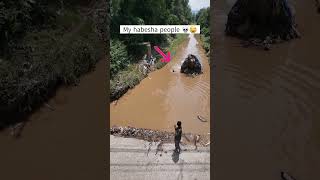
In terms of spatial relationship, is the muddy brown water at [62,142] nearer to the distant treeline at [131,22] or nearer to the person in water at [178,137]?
the person in water at [178,137]

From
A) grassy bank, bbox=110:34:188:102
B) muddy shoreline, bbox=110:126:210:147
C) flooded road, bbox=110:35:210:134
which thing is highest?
grassy bank, bbox=110:34:188:102

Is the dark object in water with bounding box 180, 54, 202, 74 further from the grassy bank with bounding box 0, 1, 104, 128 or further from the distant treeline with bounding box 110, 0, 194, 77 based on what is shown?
the grassy bank with bounding box 0, 1, 104, 128

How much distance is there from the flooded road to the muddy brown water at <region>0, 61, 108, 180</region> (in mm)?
1141

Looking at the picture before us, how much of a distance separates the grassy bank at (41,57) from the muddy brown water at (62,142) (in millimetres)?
294

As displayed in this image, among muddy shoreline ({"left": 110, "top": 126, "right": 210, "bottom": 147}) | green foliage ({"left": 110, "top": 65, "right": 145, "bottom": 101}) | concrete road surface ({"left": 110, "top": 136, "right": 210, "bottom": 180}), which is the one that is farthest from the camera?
green foliage ({"left": 110, "top": 65, "right": 145, "bottom": 101})

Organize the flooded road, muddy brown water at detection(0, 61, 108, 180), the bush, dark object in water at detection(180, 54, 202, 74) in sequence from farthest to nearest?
1. dark object in water at detection(180, 54, 202, 74)
2. the bush
3. the flooded road
4. muddy brown water at detection(0, 61, 108, 180)

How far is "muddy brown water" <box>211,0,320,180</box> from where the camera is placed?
243 inches

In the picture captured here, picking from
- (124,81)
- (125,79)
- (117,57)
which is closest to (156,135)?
(124,81)

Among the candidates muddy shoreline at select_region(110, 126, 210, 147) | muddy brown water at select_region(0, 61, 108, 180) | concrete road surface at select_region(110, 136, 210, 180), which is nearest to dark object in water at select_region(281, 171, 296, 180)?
concrete road surface at select_region(110, 136, 210, 180)

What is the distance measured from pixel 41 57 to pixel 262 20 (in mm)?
5576

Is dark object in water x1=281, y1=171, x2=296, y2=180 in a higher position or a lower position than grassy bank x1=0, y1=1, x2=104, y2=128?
lower

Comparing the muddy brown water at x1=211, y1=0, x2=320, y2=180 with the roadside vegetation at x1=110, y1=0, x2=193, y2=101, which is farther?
the roadside vegetation at x1=110, y1=0, x2=193, y2=101

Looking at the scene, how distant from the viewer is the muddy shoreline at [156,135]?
7430 millimetres

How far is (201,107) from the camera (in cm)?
930
